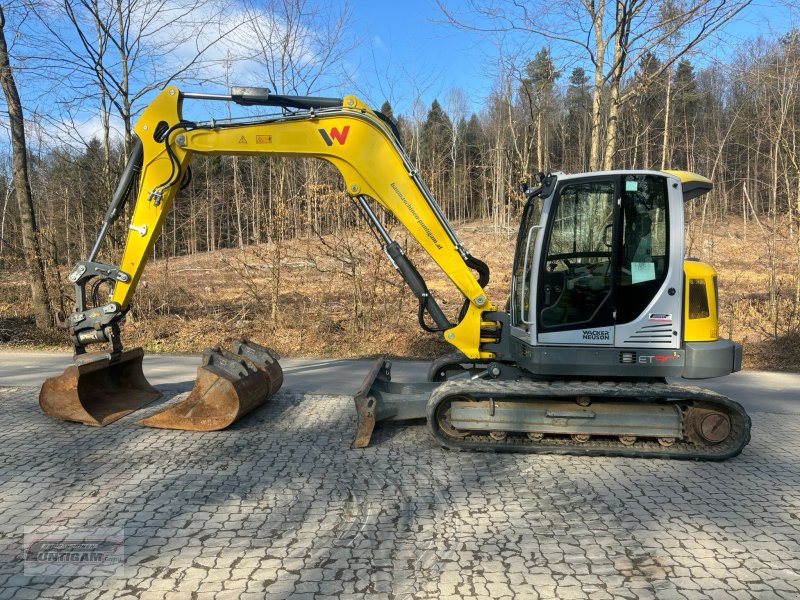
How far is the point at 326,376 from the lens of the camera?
8.87 meters

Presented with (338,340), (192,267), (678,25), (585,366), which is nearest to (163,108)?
(585,366)

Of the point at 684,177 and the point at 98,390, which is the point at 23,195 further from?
the point at 684,177

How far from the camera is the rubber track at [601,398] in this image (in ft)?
16.2

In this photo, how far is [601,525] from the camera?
147 inches

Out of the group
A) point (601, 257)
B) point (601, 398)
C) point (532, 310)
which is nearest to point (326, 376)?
point (532, 310)

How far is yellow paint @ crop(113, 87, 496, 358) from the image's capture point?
5727 millimetres

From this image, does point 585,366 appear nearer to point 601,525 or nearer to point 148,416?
point 601,525

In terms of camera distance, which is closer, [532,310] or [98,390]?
[532,310]

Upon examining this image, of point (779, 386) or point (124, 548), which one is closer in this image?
point (124, 548)

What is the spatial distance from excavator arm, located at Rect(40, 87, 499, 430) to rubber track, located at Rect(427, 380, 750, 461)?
91 cm

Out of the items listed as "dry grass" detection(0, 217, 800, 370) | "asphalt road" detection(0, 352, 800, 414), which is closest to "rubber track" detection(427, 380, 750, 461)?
"asphalt road" detection(0, 352, 800, 414)

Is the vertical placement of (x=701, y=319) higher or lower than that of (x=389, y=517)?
higher

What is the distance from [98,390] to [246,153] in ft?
11.5

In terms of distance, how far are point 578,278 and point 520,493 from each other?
2.20 m
